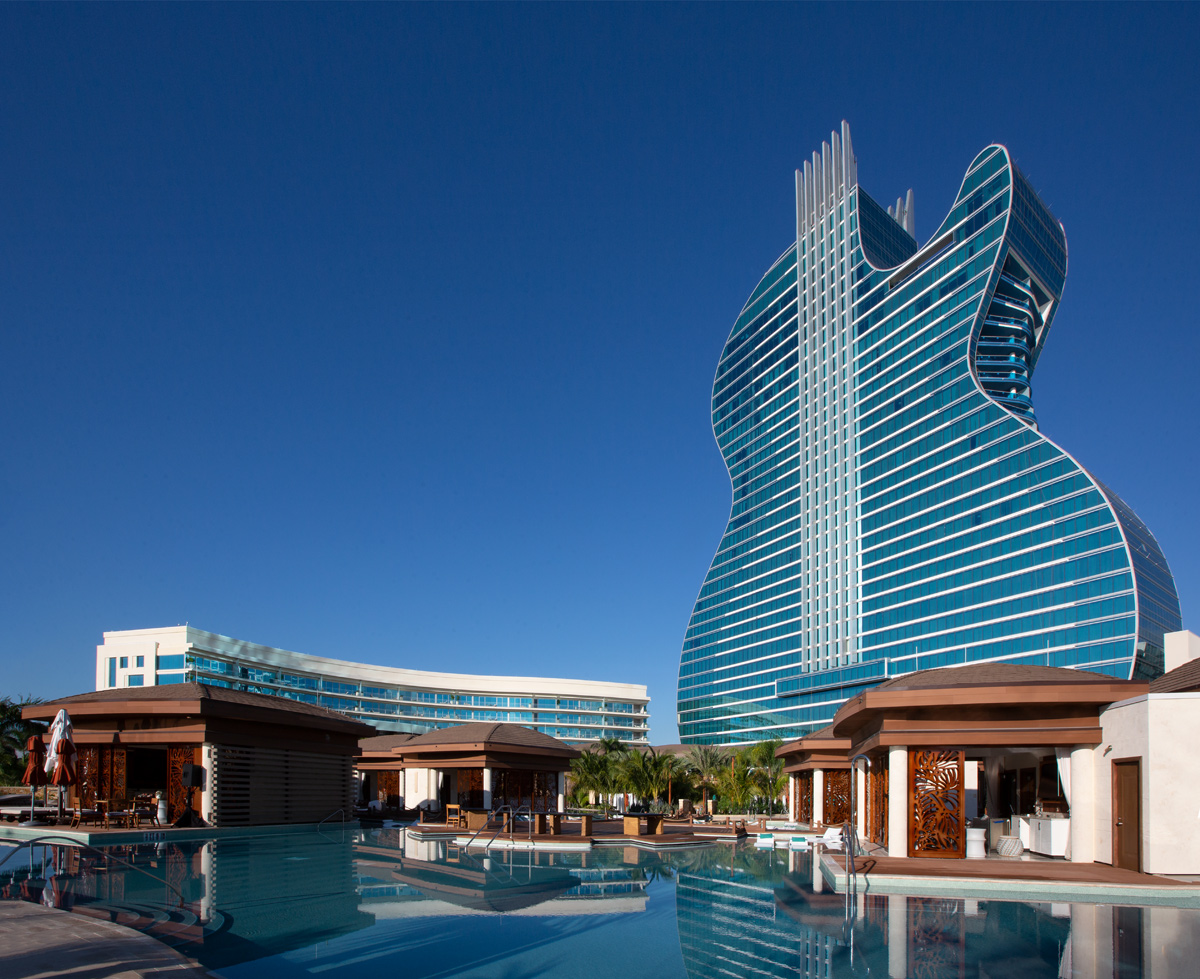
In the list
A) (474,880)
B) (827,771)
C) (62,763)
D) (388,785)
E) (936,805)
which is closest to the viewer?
(474,880)

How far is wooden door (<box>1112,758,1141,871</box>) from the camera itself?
57.5 feet

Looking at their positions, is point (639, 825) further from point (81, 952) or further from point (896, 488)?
point (896, 488)

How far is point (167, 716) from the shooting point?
2883 centimetres

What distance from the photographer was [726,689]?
125062 mm

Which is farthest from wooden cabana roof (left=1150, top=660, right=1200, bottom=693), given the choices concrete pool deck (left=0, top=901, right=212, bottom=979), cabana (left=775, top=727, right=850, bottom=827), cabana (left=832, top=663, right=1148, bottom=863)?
concrete pool deck (left=0, top=901, right=212, bottom=979)

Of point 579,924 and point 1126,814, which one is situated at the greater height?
point 1126,814

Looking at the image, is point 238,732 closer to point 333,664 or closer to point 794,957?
point 794,957

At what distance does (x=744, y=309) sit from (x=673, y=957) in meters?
128

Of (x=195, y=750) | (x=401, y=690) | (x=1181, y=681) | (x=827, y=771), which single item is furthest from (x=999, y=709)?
(x=401, y=690)

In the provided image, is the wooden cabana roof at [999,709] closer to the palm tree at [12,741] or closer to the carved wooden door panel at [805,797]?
the carved wooden door panel at [805,797]

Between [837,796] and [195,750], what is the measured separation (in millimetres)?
22731

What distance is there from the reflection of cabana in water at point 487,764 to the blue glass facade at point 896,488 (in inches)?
1885

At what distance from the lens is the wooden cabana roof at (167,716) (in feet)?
93.0

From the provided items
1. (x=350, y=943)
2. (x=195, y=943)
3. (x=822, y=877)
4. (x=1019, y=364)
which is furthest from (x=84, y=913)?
(x=1019, y=364)
